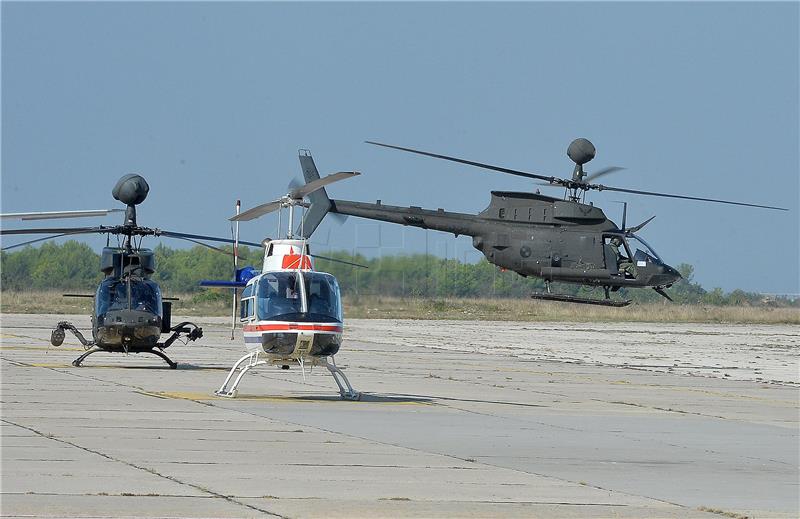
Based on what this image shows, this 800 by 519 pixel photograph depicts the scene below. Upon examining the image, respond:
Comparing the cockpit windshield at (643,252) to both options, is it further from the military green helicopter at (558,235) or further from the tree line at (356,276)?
the tree line at (356,276)

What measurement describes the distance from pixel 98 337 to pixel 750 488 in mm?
16034

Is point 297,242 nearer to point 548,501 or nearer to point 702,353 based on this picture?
point 548,501

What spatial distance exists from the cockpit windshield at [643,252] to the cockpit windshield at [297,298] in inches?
886

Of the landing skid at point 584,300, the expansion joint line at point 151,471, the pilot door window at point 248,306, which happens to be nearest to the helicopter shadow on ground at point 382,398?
the pilot door window at point 248,306

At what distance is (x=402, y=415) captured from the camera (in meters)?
19.2

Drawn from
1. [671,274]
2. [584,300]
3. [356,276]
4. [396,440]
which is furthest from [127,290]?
[356,276]

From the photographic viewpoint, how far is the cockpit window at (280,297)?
19672 millimetres

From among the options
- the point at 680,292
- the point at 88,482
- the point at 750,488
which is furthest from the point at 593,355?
the point at 680,292

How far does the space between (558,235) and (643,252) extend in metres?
2.75

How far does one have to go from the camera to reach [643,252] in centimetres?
4106

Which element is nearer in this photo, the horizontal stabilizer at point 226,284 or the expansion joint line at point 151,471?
the expansion joint line at point 151,471

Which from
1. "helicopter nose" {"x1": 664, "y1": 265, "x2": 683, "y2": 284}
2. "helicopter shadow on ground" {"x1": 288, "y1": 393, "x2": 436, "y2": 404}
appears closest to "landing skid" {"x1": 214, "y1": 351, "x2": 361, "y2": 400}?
"helicopter shadow on ground" {"x1": 288, "y1": 393, "x2": 436, "y2": 404}

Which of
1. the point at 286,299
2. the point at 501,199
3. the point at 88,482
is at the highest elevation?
the point at 501,199

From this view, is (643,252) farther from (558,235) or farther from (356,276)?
(356,276)
